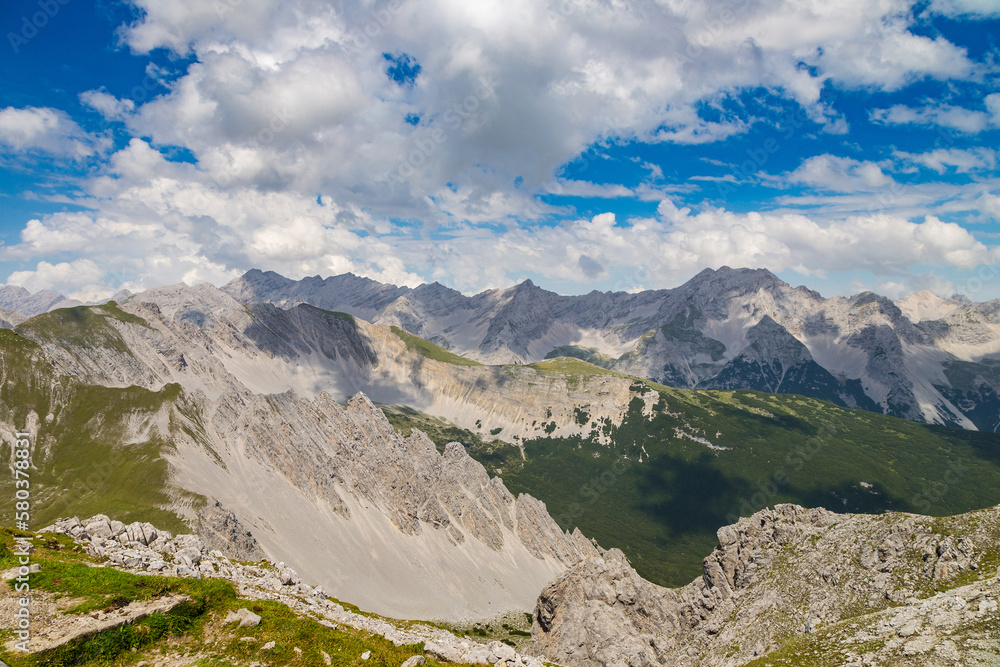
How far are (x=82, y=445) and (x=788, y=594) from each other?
207 m

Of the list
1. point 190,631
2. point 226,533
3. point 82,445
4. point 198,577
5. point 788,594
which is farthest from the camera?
point 82,445

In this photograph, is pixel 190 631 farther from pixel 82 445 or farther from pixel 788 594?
pixel 82 445

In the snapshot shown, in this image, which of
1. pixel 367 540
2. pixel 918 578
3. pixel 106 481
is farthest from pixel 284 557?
pixel 918 578

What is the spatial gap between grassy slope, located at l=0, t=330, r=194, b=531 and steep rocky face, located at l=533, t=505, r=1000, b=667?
106 metres

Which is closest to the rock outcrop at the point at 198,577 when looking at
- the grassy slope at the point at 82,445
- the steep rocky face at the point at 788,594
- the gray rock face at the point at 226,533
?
the steep rocky face at the point at 788,594

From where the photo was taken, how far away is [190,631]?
32062mm

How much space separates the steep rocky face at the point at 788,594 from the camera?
50812 mm

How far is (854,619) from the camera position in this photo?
52.2 m

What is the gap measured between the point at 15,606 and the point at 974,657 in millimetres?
67523

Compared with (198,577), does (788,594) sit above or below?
below

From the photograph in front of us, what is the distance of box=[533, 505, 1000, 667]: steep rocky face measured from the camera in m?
50.8

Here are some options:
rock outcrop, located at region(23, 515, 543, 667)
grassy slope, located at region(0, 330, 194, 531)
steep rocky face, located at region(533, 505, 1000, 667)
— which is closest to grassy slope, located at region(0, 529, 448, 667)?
rock outcrop, located at region(23, 515, 543, 667)

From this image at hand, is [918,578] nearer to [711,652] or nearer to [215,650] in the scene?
[711,652]

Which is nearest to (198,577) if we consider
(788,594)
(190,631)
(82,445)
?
(190,631)
